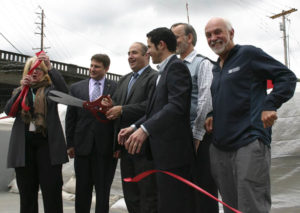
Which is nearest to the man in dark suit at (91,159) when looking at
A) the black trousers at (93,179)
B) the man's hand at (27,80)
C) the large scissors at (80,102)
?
the black trousers at (93,179)

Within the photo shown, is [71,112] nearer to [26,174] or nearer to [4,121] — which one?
[26,174]

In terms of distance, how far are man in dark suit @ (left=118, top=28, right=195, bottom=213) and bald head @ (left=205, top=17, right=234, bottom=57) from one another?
0.78ft

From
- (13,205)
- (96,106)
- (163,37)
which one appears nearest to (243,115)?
(163,37)

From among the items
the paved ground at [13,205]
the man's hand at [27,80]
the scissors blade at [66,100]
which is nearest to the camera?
the scissors blade at [66,100]

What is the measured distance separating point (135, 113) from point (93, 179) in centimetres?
79

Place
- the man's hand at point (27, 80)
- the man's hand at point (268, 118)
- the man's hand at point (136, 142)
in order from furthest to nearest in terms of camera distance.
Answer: the man's hand at point (27, 80)
the man's hand at point (136, 142)
the man's hand at point (268, 118)

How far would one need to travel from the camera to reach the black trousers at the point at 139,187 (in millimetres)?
2459

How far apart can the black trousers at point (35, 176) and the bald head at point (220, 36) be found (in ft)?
5.38

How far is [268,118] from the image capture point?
1564 millimetres

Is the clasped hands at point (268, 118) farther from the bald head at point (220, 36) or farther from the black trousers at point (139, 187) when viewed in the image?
the black trousers at point (139, 187)

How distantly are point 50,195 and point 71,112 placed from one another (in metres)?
0.79

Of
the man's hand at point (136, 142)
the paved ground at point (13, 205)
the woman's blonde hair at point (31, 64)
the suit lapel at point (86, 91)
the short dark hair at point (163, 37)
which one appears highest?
the short dark hair at point (163, 37)

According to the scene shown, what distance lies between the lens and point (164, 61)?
2031mm

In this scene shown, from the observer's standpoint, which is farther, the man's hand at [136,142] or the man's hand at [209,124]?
the man's hand at [209,124]
